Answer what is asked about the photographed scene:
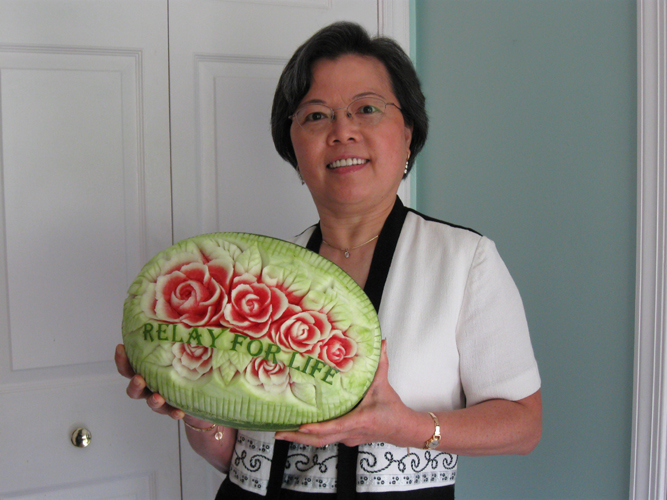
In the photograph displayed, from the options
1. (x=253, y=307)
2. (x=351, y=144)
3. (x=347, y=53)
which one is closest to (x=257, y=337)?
(x=253, y=307)

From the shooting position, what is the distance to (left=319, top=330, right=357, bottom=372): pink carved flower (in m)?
0.75

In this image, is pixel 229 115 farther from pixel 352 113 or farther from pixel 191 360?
pixel 191 360

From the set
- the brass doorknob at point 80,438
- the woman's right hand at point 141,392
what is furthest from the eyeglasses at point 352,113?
the brass doorknob at point 80,438

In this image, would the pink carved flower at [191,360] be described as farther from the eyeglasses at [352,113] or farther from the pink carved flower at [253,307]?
the eyeglasses at [352,113]

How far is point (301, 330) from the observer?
745 millimetres

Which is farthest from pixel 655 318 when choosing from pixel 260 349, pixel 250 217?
pixel 250 217

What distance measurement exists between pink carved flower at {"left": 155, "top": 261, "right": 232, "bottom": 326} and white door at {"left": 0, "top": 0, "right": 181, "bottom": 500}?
74 cm

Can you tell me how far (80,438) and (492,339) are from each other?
1.19 meters

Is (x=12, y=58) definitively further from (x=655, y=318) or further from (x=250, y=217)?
(x=655, y=318)

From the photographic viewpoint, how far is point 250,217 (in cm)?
159

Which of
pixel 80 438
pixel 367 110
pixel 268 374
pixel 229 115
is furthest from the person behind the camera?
pixel 229 115

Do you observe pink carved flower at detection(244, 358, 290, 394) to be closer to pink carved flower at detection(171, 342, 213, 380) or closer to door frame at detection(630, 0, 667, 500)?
pink carved flower at detection(171, 342, 213, 380)

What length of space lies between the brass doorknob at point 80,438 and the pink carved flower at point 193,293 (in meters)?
0.86

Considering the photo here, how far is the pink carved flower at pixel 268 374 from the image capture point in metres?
0.74
